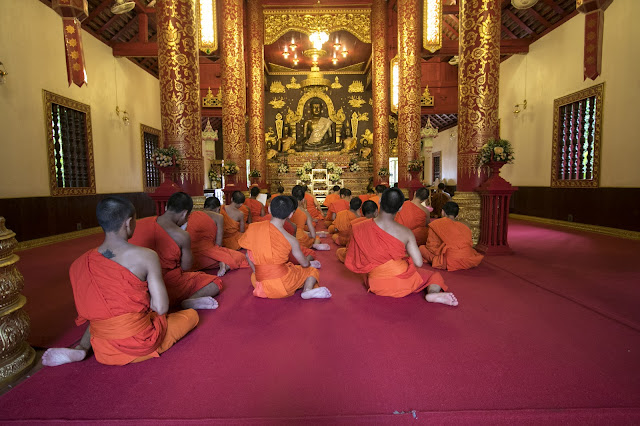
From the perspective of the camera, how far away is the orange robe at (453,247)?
4.52 m

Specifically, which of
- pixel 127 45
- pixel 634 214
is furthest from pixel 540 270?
pixel 127 45

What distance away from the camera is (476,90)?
580 centimetres

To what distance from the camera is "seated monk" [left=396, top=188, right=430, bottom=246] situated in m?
5.39

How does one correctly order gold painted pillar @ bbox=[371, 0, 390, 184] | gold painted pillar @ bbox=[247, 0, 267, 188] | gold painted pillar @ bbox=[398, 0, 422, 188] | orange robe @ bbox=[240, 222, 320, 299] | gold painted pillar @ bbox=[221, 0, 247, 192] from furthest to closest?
gold painted pillar @ bbox=[371, 0, 390, 184] < gold painted pillar @ bbox=[247, 0, 267, 188] < gold painted pillar @ bbox=[221, 0, 247, 192] < gold painted pillar @ bbox=[398, 0, 422, 188] < orange robe @ bbox=[240, 222, 320, 299]

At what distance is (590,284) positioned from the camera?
3920 mm

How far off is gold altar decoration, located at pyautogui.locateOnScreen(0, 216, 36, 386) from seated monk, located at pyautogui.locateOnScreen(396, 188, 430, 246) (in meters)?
4.46

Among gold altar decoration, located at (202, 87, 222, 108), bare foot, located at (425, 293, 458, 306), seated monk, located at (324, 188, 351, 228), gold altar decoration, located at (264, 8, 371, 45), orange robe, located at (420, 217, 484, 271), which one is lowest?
bare foot, located at (425, 293, 458, 306)

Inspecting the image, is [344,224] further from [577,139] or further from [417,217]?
[577,139]

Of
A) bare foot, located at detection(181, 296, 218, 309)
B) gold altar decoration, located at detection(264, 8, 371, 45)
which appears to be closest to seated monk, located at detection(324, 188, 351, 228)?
bare foot, located at detection(181, 296, 218, 309)

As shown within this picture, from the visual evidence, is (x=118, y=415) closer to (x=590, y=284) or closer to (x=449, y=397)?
(x=449, y=397)

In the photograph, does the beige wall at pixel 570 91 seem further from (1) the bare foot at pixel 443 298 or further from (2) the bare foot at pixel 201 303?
(2) the bare foot at pixel 201 303

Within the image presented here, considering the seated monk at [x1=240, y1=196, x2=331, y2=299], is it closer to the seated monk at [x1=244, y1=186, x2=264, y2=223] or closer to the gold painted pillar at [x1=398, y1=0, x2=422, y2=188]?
the seated monk at [x1=244, y1=186, x2=264, y2=223]

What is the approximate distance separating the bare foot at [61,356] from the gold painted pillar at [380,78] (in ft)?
40.5

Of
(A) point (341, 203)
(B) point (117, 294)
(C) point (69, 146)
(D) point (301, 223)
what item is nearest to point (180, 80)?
(D) point (301, 223)
